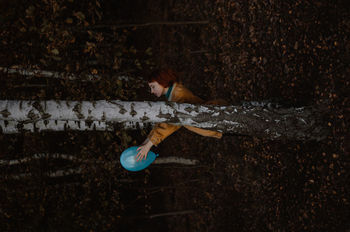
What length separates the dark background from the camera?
144 inches

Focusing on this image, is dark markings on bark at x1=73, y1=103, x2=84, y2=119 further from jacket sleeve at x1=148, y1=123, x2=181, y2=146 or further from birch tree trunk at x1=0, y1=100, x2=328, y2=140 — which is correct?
jacket sleeve at x1=148, y1=123, x2=181, y2=146

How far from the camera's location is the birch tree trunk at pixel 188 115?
2.49m

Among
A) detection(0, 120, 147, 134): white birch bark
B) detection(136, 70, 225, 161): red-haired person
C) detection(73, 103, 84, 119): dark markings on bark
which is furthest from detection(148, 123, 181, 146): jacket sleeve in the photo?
detection(0, 120, 147, 134): white birch bark

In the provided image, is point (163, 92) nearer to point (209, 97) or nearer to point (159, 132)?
point (159, 132)

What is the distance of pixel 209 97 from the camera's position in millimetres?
7250

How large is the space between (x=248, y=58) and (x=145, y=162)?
11.7 ft

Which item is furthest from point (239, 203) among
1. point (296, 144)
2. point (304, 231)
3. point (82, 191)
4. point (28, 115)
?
point (82, 191)

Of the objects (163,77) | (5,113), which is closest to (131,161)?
(163,77)

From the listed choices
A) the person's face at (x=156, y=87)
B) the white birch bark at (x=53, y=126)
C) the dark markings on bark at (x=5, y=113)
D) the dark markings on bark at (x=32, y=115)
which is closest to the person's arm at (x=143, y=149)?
the person's face at (x=156, y=87)

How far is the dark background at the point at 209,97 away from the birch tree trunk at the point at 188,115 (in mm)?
371

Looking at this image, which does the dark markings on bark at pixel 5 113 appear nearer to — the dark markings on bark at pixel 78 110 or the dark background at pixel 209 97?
the dark markings on bark at pixel 78 110

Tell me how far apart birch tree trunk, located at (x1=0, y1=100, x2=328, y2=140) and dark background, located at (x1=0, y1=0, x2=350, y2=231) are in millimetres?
371

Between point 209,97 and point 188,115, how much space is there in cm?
444

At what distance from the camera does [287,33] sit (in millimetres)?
4383
